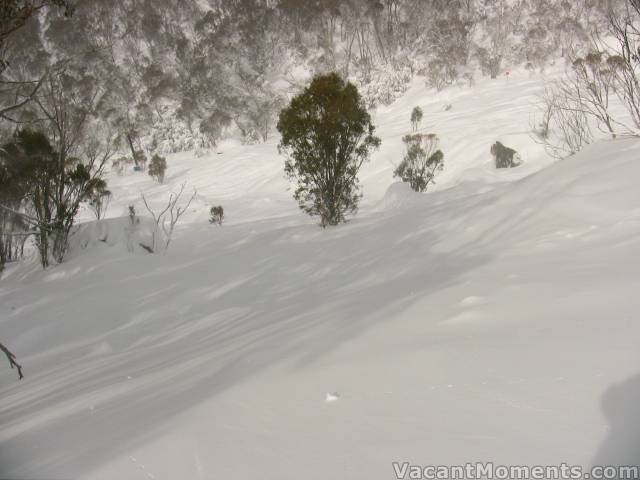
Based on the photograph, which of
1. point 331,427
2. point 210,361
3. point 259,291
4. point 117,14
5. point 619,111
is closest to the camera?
point 331,427

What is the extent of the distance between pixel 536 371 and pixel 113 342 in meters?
4.49

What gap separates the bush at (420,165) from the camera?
1470 cm

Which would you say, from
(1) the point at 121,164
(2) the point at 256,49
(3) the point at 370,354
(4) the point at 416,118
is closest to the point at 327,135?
(3) the point at 370,354

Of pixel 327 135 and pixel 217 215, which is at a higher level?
pixel 327 135

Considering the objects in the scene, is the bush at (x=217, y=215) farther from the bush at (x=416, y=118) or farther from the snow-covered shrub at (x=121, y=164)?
the snow-covered shrub at (x=121, y=164)

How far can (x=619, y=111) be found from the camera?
14.3 m

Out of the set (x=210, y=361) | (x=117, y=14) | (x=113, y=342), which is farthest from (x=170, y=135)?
(x=210, y=361)

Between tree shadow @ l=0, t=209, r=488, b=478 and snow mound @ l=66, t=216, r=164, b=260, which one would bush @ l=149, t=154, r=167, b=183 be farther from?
tree shadow @ l=0, t=209, r=488, b=478

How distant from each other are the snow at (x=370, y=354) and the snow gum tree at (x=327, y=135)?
8.83 ft

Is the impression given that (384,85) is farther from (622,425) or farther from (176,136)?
(622,425)

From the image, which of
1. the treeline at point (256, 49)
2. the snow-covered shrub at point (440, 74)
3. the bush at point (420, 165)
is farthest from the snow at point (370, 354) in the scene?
the treeline at point (256, 49)

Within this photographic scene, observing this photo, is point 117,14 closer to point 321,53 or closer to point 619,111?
point 321,53

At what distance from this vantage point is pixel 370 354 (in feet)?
7.05

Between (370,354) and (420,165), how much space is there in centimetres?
1403
